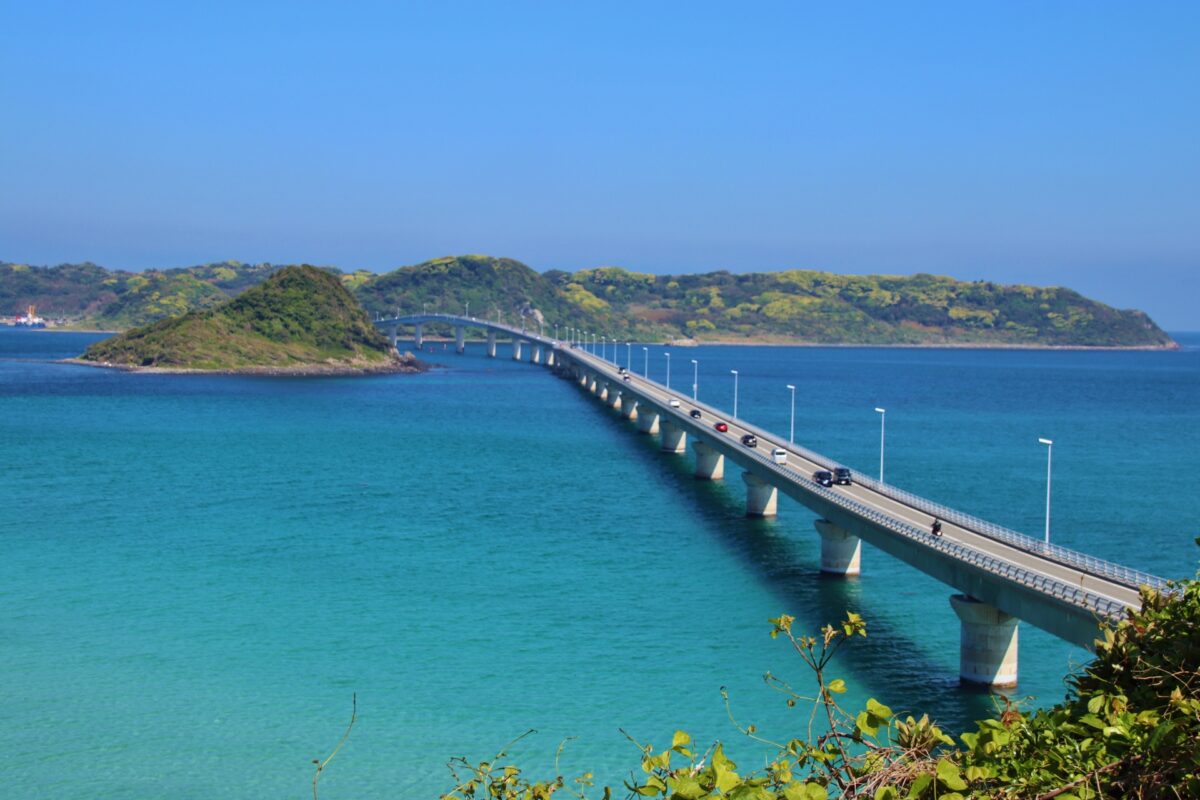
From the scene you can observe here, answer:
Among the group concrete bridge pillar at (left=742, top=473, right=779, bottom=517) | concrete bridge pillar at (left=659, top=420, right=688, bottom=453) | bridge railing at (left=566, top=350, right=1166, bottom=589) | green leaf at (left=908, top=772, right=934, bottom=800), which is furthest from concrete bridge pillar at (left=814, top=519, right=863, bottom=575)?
concrete bridge pillar at (left=659, top=420, right=688, bottom=453)

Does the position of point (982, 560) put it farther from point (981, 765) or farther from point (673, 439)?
point (673, 439)

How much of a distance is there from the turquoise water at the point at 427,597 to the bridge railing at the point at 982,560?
3.73 metres

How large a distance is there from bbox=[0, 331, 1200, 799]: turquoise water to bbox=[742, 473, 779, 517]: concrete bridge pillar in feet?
4.31

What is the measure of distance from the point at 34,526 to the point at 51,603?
18.2 meters

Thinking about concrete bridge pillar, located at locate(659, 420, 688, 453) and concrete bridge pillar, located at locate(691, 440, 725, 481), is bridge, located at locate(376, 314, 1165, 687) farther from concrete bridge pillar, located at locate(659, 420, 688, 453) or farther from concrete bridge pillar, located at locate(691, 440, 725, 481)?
concrete bridge pillar, located at locate(659, 420, 688, 453)

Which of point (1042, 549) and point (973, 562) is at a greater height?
point (973, 562)

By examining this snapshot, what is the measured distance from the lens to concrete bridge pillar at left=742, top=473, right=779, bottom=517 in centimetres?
7400

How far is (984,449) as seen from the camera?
11281 cm

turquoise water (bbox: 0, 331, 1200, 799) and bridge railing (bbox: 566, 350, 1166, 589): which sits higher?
bridge railing (bbox: 566, 350, 1166, 589)

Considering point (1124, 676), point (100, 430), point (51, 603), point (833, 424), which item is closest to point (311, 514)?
point (51, 603)

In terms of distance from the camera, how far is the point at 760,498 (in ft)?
244

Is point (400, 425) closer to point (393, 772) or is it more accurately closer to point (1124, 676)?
point (393, 772)

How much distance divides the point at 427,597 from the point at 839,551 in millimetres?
18736

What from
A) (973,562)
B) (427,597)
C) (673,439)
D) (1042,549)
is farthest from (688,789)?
(673,439)
